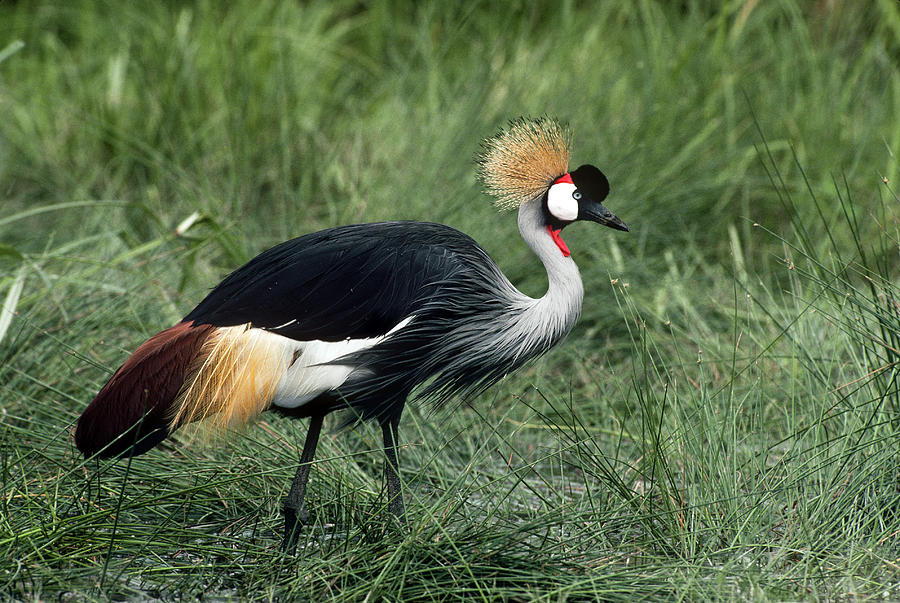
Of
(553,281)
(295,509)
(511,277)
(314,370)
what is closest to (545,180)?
(553,281)

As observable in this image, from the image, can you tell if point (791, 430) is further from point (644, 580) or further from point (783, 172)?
Answer: point (783, 172)

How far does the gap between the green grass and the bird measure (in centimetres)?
14

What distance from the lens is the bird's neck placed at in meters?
2.29

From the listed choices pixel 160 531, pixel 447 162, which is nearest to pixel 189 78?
pixel 447 162

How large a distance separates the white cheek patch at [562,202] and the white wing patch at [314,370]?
57 centimetres

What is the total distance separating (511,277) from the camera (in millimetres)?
3617

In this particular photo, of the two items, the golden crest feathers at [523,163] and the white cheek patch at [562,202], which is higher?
the golden crest feathers at [523,163]

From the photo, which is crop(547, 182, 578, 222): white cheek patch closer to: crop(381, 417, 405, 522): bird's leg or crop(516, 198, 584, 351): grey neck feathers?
crop(516, 198, 584, 351): grey neck feathers

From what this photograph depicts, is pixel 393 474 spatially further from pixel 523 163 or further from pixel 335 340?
pixel 523 163

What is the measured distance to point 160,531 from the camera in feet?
6.72

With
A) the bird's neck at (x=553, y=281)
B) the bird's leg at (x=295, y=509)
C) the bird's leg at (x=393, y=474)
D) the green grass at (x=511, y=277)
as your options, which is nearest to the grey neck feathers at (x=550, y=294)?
the bird's neck at (x=553, y=281)

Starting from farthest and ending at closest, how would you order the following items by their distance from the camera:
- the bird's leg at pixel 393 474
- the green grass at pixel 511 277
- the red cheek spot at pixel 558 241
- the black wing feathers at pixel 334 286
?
the red cheek spot at pixel 558 241 < the bird's leg at pixel 393 474 < the black wing feathers at pixel 334 286 < the green grass at pixel 511 277

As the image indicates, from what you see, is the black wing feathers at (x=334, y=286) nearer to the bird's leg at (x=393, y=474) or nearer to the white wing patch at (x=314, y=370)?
the white wing patch at (x=314, y=370)

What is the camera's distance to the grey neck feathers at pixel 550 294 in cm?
229
